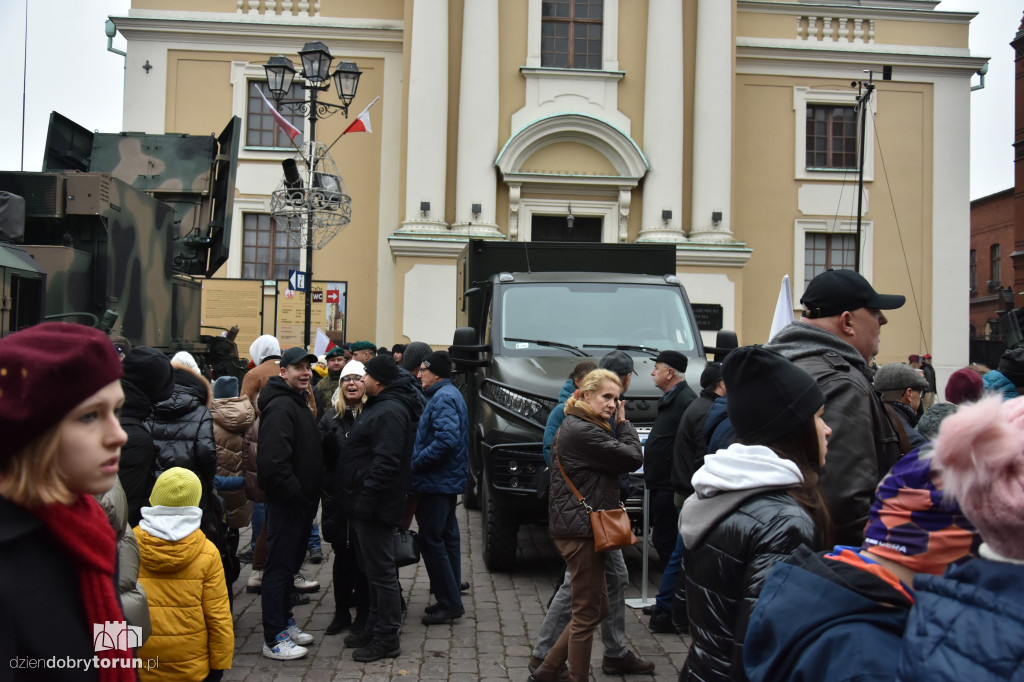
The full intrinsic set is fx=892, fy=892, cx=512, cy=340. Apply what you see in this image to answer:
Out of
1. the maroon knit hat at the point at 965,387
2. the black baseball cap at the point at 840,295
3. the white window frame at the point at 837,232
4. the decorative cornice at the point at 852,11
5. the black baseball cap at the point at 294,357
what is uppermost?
the decorative cornice at the point at 852,11

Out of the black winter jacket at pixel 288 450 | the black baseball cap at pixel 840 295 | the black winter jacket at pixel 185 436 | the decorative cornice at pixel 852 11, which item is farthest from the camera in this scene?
the decorative cornice at pixel 852 11

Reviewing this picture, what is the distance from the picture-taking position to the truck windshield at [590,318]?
827 centimetres

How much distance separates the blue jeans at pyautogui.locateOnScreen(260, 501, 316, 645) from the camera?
544 centimetres

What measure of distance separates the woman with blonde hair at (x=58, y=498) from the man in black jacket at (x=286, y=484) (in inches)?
138

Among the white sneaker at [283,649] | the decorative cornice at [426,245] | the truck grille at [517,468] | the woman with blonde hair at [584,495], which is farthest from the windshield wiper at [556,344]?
the decorative cornice at [426,245]

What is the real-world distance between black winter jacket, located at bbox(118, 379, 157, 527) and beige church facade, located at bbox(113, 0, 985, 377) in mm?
16726

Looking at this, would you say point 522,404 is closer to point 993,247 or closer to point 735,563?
point 735,563

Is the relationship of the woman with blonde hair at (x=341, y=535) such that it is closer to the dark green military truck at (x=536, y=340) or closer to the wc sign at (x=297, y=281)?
the dark green military truck at (x=536, y=340)

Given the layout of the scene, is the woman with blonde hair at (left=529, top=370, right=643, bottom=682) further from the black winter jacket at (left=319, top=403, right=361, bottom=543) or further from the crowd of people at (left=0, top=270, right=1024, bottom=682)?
the black winter jacket at (left=319, top=403, right=361, bottom=543)

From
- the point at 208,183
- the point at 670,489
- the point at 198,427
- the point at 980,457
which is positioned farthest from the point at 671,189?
the point at 980,457

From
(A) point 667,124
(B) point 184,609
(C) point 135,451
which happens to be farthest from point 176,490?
(A) point 667,124

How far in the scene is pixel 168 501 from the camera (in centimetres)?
391

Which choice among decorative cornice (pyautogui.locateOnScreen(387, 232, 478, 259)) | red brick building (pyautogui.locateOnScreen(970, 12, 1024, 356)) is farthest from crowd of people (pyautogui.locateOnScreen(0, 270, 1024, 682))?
red brick building (pyautogui.locateOnScreen(970, 12, 1024, 356))

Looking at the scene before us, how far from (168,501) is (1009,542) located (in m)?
3.41
